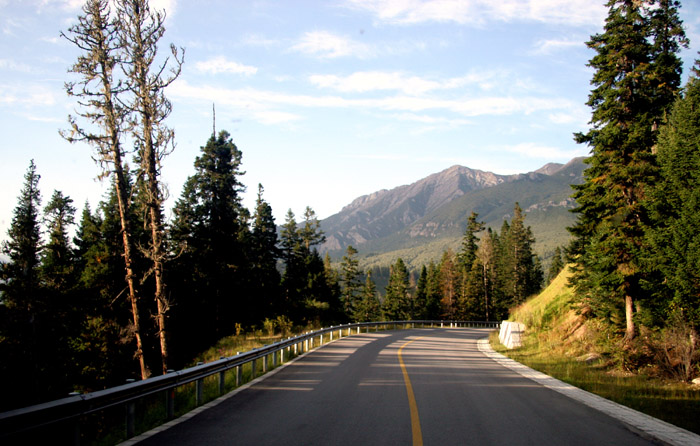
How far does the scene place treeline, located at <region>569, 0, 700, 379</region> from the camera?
45.4 ft

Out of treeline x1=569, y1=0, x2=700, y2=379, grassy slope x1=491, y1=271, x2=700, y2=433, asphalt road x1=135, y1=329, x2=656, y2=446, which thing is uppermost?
treeline x1=569, y1=0, x2=700, y2=379

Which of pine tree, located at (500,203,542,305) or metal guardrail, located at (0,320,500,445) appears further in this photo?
pine tree, located at (500,203,542,305)

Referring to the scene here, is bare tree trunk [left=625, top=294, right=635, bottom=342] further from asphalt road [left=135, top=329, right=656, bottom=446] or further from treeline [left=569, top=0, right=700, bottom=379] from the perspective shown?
asphalt road [left=135, top=329, right=656, bottom=446]

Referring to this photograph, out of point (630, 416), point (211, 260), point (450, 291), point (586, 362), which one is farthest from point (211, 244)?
point (450, 291)

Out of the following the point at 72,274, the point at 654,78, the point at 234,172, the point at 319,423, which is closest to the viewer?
the point at 319,423

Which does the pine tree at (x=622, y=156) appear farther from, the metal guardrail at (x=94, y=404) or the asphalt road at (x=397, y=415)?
the metal guardrail at (x=94, y=404)

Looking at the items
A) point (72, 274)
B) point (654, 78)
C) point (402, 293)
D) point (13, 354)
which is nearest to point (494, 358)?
point (654, 78)

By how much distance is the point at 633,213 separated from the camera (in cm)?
1770

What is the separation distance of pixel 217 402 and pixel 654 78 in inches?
781

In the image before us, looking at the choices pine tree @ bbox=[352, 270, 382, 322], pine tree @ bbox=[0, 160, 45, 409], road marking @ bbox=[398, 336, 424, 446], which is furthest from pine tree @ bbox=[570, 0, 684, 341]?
pine tree @ bbox=[352, 270, 382, 322]

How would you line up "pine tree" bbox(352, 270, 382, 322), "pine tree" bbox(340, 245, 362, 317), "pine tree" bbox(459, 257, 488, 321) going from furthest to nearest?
1. "pine tree" bbox(352, 270, 382, 322)
2. "pine tree" bbox(459, 257, 488, 321)
3. "pine tree" bbox(340, 245, 362, 317)

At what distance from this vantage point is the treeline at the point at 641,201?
13836 millimetres

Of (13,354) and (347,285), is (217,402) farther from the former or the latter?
(347,285)

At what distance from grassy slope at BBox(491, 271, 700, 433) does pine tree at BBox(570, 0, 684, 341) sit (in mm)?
1665
